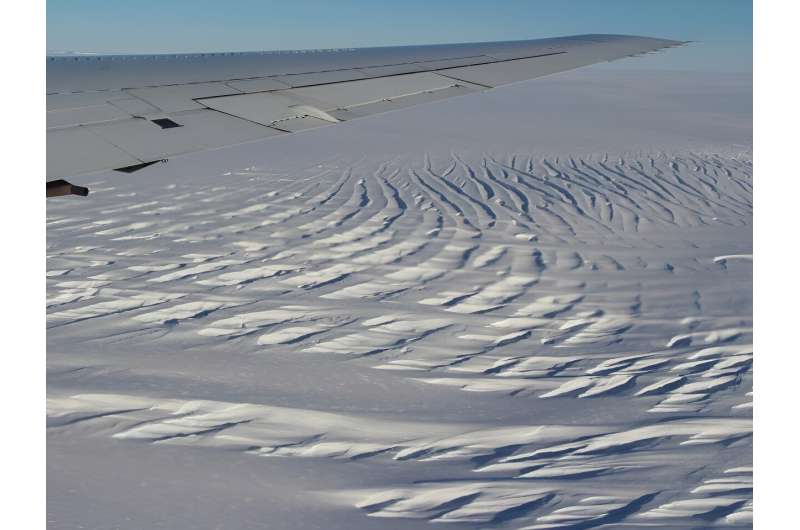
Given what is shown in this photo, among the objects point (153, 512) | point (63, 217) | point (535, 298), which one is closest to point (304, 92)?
point (153, 512)

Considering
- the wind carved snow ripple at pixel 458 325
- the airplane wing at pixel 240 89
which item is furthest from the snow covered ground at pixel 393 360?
the airplane wing at pixel 240 89

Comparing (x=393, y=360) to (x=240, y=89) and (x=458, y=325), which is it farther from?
(x=240, y=89)

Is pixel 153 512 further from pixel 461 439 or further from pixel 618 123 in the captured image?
pixel 618 123

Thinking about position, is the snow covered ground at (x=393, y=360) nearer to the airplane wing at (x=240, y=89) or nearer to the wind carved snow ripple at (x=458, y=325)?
the wind carved snow ripple at (x=458, y=325)

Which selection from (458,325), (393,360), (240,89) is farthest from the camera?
(458,325)

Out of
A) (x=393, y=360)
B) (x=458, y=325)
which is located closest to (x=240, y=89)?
(x=393, y=360)
